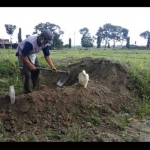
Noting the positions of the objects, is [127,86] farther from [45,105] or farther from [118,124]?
[45,105]

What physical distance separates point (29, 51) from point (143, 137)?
2792 millimetres

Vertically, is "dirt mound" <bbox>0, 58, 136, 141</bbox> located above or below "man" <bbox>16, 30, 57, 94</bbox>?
below

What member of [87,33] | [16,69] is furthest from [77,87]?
[87,33]

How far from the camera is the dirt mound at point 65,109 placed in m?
4.25

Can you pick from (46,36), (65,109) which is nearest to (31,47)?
(46,36)

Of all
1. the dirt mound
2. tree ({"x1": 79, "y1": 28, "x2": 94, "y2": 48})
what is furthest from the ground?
tree ({"x1": 79, "y1": 28, "x2": 94, "y2": 48})

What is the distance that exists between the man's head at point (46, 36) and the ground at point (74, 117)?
1039 millimetres

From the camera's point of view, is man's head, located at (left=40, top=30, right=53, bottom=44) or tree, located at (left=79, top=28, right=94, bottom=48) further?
tree, located at (left=79, top=28, right=94, bottom=48)

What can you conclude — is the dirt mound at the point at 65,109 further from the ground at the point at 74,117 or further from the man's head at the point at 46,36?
the man's head at the point at 46,36

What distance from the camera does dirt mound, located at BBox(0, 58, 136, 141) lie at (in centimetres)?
425

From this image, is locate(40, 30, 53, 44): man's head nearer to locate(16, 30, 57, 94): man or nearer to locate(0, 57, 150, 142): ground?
locate(16, 30, 57, 94): man

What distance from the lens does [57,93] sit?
510cm

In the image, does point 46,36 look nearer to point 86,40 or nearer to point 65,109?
point 65,109

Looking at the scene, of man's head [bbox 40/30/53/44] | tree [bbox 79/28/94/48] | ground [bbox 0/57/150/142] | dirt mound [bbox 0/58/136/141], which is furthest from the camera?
tree [bbox 79/28/94/48]
